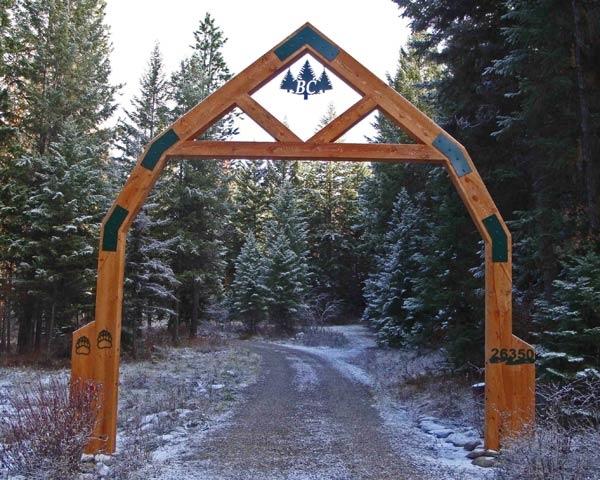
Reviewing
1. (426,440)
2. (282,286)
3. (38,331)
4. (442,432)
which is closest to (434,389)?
(442,432)

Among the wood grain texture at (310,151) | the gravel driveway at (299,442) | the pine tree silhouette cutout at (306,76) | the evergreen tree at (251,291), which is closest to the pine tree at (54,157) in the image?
the gravel driveway at (299,442)

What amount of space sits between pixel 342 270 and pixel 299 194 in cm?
897

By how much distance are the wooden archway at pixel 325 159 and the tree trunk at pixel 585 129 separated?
2.17 m

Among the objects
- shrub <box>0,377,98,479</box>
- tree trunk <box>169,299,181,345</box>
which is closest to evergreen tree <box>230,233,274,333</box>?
tree trunk <box>169,299,181,345</box>

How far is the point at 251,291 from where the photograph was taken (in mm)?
32625

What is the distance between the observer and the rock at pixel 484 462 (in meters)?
5.98

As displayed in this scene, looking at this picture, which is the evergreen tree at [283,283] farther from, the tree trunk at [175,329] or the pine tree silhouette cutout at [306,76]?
the pine tree silhouette cutout at [306,76]

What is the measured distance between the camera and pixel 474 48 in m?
11.9

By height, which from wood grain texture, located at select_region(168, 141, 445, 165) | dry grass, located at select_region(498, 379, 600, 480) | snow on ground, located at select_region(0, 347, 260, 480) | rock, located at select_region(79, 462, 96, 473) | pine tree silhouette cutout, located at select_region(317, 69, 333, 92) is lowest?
snow on ground, located at select_region(0, 347, 260, 480)

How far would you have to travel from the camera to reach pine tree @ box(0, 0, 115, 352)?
1647 centimetres

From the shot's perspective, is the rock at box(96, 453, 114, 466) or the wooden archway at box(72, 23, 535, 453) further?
the wooden archway at box(72, 23, 535, 453)

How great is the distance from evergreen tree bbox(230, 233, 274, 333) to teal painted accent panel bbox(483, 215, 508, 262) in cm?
2597

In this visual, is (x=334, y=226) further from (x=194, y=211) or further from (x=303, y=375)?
(x=303, y=375)

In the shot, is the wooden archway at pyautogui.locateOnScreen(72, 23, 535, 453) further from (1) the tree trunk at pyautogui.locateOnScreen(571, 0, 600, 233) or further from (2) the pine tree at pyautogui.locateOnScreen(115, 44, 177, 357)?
(2) the pine tree at pyautogui.locateOnScreen(115, 44, 177, 357)
